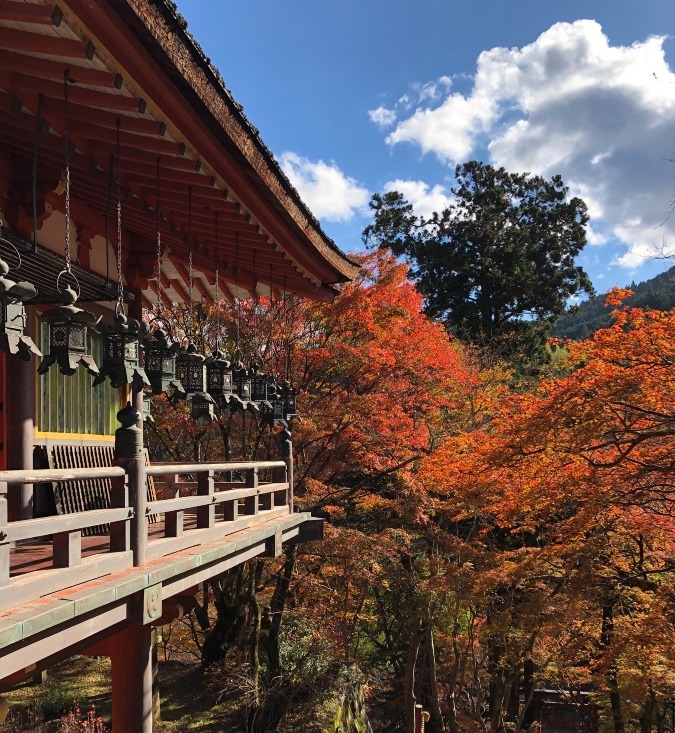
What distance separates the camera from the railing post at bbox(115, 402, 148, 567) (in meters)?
3.42

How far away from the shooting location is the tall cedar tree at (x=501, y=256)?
1065 inches

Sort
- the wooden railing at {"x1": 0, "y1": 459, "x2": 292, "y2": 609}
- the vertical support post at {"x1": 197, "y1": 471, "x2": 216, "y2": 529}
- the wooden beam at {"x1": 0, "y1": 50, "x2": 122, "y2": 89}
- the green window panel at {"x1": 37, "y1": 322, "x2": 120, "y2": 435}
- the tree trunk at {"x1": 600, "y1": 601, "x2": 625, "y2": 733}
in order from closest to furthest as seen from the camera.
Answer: the wooden railing at {"x1": 0, "y1": 459, "x2": 292, "y2": 609}
the wooden beam at {"x1": 0, "y1": 50, "x2": 122, "y2": 89}
the vertical support post at {"x1": 197, "y1": 471, "x2": 216, "y2": 529}
the green window panel at {"x1": 37, "y1": 322, "x2": 120, "y2": 435}
the tree trunk at {"x1": 600, "y1": 601, "x2": 625, "y2": 733}

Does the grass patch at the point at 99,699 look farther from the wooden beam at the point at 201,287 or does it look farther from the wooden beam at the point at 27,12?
the wooden beam at the point at 27,12

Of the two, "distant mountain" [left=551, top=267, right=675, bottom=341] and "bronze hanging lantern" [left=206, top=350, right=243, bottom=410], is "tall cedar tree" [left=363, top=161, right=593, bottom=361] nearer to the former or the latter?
"distant mountain" [left=551, top=267, right=675, bottom=341]

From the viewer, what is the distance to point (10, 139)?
4.40 m

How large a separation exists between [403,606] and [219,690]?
22.9 ft

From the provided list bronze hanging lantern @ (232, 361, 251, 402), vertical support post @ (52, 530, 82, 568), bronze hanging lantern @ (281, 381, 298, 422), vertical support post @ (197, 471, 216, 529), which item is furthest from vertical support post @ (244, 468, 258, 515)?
vertical support post @ (52, 530, 82, 568)

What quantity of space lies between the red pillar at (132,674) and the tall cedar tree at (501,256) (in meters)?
23.4

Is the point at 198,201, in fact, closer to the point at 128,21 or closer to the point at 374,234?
the point at 128,21

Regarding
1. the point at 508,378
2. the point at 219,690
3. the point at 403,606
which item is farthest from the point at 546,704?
the point at 219,690

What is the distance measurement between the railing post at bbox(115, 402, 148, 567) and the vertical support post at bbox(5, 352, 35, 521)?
1862mm

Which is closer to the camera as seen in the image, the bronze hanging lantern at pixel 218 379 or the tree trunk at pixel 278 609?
the bronze hanging lantern at pixel 218 379

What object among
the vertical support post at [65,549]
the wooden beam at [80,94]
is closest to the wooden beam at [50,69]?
the wooden beam at [80,94]

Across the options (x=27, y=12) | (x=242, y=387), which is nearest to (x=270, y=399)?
(x=242, y=387)
